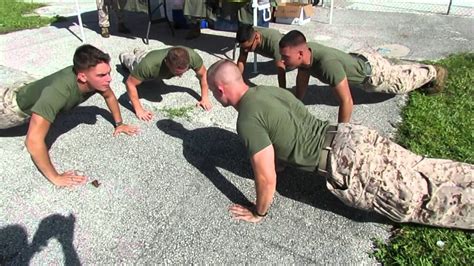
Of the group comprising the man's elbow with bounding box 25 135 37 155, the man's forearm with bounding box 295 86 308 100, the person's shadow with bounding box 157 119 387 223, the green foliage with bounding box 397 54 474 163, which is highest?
the man's elbow with bounding box 25 135 37 155

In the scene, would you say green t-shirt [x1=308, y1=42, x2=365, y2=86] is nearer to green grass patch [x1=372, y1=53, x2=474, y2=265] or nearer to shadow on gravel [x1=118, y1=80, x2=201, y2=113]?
green grass patch [x1=372, y1=53, x2=474, y2=265]

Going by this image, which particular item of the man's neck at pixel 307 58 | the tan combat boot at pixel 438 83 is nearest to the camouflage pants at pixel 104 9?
the man's neck at pixel 307 58

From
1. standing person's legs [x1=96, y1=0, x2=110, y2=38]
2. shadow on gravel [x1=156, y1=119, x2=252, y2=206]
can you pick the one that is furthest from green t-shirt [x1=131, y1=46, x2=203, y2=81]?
standing person's legs [x1=96, y1=0, x2=110, y2=38]

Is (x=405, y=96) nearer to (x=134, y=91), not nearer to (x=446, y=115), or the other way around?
(x=446, y=115)

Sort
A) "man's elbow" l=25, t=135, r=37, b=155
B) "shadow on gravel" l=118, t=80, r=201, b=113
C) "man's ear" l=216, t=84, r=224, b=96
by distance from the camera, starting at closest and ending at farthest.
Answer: "man's ear" l=216, t=84, r=224, b=96 → "man's elbow" l=25, t=135, r=37, b=155 → "shadow on gravel" l=118, t=80, r=201, b=113

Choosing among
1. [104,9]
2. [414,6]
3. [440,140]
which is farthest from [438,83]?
[104,9]

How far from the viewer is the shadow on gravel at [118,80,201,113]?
472cm

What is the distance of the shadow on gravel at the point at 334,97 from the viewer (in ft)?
15.0

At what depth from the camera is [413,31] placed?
23.6 feet

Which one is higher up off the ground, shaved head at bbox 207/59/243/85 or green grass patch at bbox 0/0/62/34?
shaved head at bbox 207/59/243/85

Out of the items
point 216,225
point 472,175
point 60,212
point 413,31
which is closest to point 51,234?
point 60,212

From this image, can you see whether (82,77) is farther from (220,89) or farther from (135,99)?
(220,89)

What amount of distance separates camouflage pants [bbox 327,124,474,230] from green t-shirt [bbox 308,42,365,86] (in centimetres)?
117

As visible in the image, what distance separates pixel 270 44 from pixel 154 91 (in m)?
1.60
